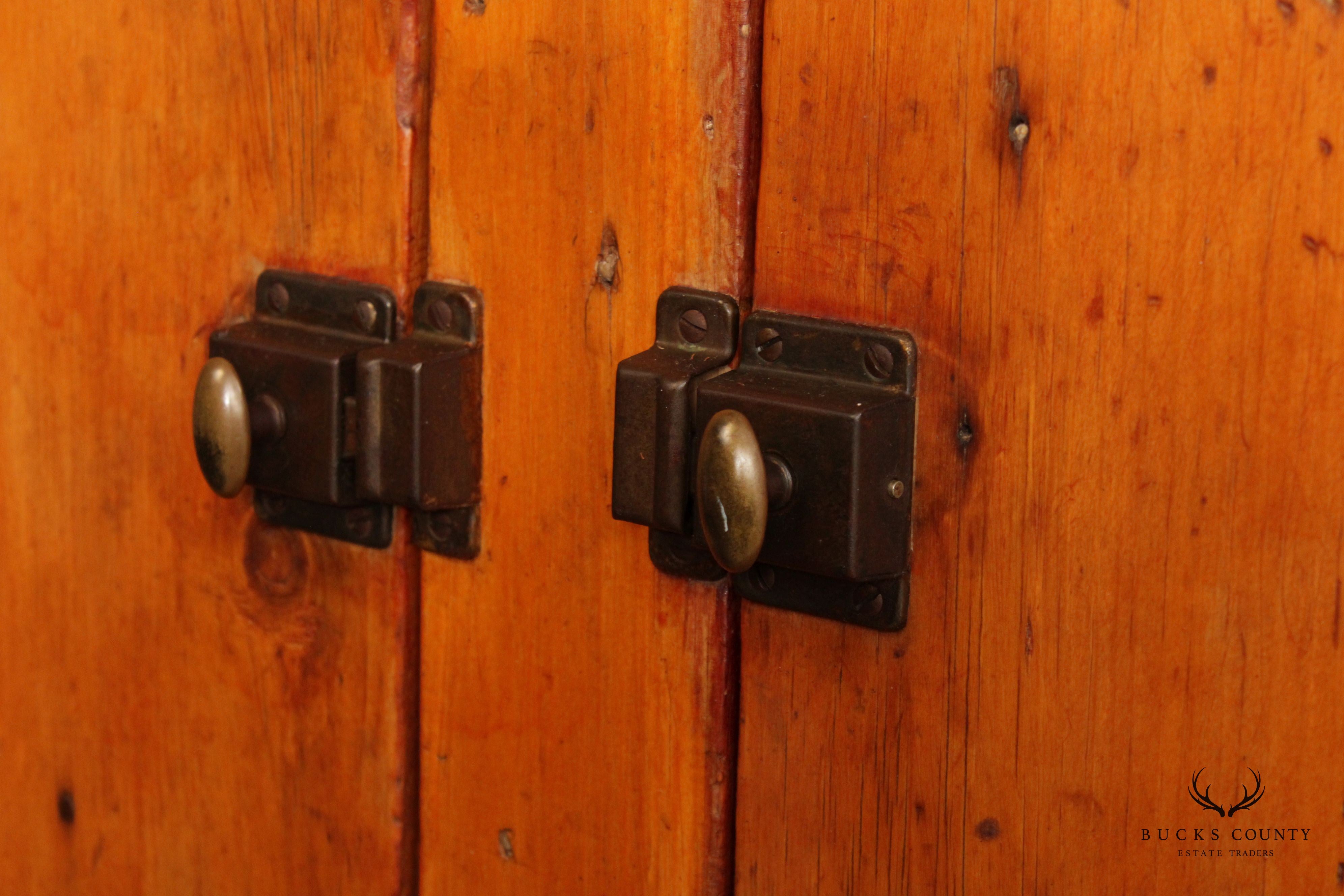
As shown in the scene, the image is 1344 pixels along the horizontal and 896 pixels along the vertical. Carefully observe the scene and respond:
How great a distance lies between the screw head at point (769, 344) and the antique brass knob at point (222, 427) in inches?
9.4

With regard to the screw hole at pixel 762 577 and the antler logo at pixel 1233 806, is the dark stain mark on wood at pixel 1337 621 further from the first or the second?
the screw hole at pixel 762 577

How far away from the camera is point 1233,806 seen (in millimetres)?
563

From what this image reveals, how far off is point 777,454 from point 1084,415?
0.12 metres

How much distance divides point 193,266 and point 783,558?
0.36 meters

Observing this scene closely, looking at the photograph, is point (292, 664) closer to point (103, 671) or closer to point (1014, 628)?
point (103, 671)

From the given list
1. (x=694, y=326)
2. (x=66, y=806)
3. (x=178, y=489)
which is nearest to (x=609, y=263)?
(x=694, y=326)

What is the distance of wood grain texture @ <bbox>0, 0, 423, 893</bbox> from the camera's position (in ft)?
2.43

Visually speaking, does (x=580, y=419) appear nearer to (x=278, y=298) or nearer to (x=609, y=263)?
(x=609, y=263)

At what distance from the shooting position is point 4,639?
3.01 ft

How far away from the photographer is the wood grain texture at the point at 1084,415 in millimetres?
535

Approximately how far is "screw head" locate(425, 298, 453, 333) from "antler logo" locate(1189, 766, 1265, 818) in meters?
0.36

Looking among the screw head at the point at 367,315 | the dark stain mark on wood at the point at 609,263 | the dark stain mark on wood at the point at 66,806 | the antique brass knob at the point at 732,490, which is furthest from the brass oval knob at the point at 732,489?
the dark stain mark on wood at the point at 66,806

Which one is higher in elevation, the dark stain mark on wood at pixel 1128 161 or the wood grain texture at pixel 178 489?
the dark stain mark on wood at pixel 1128 161

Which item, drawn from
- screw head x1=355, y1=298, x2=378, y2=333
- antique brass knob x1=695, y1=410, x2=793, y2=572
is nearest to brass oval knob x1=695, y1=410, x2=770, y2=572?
antique brass knob x1=695, y1=410, x2=793, y2=572
